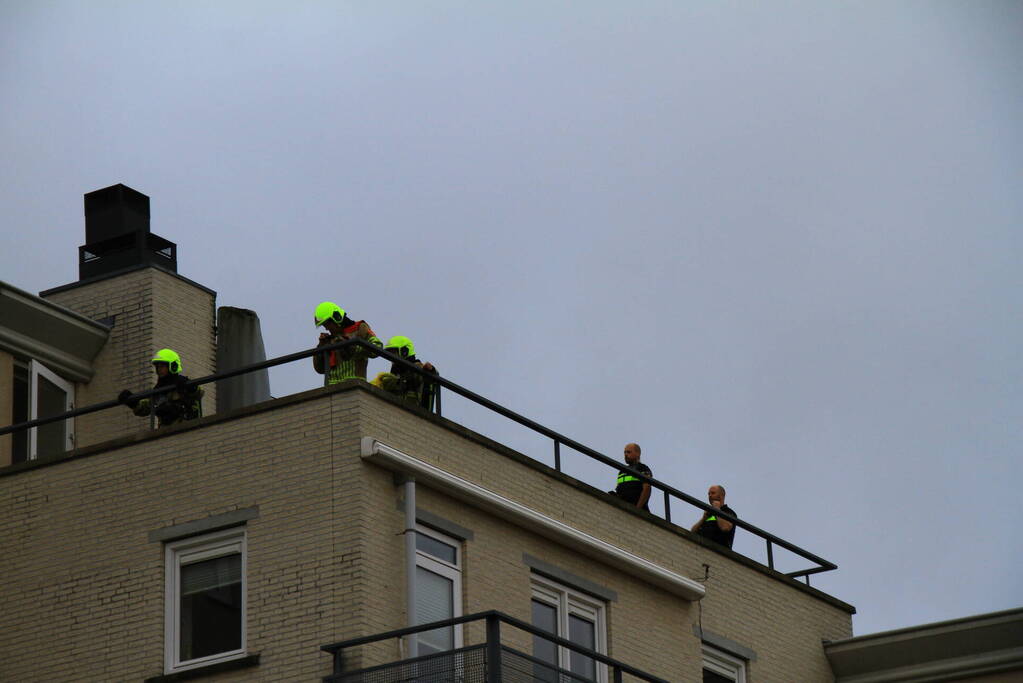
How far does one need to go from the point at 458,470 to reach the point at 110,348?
322 inches

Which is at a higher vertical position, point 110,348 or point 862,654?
point 110,348

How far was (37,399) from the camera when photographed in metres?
32.2

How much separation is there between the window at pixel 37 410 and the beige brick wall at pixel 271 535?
3469 millimetres

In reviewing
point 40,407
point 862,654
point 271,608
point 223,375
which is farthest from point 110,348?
point 862,654

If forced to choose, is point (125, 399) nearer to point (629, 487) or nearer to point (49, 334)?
point (49, 334)

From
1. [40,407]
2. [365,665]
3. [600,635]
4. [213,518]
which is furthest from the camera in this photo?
[40,407]

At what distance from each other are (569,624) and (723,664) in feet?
12.0

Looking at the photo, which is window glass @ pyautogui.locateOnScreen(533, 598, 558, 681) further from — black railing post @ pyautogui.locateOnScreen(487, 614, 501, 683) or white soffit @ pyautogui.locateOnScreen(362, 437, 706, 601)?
black railing post @ pyautogui.locateOnScreen(487, 614, 501, 683)

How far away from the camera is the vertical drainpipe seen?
2539 cm

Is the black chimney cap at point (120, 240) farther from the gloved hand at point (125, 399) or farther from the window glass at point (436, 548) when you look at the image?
the window glass at point (436, 548)

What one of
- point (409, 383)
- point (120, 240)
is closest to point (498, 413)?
point (409, 383)

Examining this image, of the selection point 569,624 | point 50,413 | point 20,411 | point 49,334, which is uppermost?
point 49,334

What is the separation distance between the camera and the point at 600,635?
29156 millimetres

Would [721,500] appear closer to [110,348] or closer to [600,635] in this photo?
[600,635]
